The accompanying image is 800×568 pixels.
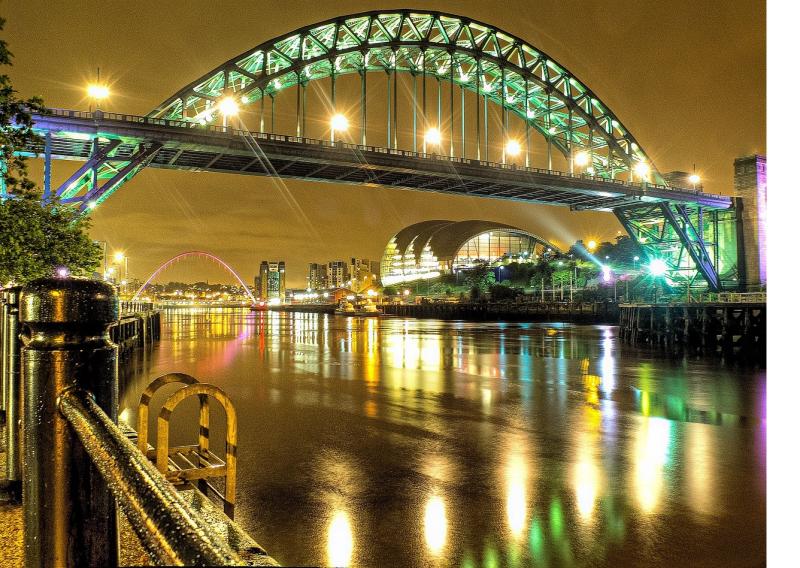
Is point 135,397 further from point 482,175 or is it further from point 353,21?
point 353,21

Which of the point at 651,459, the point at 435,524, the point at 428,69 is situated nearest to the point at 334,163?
the point at 428,69

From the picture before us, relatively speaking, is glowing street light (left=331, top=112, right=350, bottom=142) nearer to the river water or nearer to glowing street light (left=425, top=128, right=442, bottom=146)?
glowing street light (left=425, top=128, right=442, bottom=146)

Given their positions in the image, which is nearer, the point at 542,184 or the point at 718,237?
the point at 542,184

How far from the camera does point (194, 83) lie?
43781 mm

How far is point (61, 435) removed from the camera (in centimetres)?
196

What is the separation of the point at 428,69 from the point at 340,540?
6157 cm

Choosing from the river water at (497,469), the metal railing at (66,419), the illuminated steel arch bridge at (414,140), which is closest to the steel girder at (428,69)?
the illuminated steel arch bridge at (414,140)

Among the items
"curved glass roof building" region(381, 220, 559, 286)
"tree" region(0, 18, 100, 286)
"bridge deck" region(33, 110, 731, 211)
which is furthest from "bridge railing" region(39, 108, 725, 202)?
"curved glass roof building" region(381, 220, 559, 286)

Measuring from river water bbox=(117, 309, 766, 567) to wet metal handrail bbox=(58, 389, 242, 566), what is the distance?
14.0 ft

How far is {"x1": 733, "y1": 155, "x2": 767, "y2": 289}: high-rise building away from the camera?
53375 millimetres
